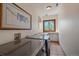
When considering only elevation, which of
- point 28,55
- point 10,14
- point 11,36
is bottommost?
point 28,55

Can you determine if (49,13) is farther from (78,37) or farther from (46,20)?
(78,37)

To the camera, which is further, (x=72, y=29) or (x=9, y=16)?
(x=72, y=29)

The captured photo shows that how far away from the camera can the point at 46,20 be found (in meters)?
1.76

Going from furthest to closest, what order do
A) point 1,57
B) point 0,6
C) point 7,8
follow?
1. point 7,8
2. point 0,6
3. point 1,57

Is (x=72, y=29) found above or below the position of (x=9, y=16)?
below

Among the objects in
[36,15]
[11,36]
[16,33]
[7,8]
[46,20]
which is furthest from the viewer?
[36,15]

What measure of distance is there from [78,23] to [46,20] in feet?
2.23

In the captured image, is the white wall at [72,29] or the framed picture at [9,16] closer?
the framed picture at [9,16]

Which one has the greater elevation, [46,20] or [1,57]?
[46,20]

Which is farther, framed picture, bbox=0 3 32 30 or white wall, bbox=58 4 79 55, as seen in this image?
white wall, bbox=58 4 79 55

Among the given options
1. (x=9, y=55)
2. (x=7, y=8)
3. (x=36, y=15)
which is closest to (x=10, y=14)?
(x=7, y=8)

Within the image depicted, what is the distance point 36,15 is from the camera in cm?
213

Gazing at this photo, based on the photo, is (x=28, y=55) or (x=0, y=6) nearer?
(x=28, y=55)

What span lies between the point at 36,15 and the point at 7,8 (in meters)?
1.16
